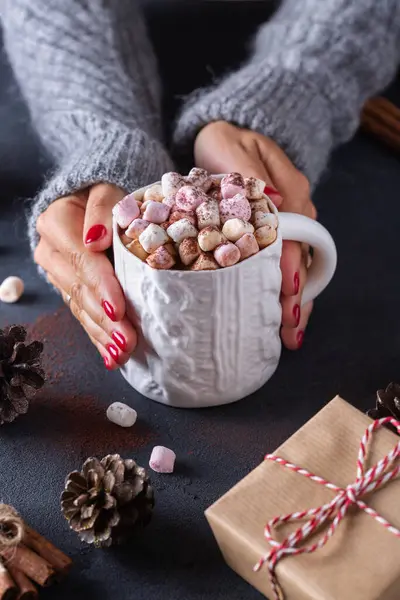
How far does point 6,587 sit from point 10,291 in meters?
0.34

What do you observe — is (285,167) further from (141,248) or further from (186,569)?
(186,569)

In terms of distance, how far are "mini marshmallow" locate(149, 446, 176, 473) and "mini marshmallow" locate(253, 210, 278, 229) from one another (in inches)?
7.5

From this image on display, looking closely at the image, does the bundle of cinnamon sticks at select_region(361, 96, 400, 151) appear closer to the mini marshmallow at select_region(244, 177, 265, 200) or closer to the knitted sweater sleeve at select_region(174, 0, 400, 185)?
the knitted sweater sleeve at select_region(174, 0, 400, 185)

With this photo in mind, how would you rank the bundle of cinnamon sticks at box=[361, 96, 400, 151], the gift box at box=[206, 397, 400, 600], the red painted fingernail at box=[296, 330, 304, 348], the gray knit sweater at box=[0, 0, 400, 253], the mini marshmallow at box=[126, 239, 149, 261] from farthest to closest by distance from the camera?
1. the bundle of cinnamon sticks at box=[361, 96, 400, 151]
2. the gray knit sweater at box=[0, 0, 400, 253]
3. the red painted fingernail at box=[296, 330, 304, 348]
4. the mini marshmallow at box=[126, 239, 149, 261]
5. the gift box at box=[206, 397, 400, 600]

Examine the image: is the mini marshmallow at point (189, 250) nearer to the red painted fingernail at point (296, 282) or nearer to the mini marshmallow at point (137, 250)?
the mini marshmallow at point (137, 250)

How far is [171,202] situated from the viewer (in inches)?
22.9

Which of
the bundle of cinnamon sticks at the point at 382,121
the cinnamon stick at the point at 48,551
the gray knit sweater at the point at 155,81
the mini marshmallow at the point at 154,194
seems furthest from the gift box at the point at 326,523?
the bundle of cinnamon sticks at the point at 382,121

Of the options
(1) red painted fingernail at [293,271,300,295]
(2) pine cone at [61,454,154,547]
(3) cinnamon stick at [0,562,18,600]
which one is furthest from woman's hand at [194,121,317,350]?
(3) cinnamon stick at [0,562,18,600]

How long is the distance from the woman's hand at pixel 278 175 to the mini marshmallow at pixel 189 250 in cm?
12

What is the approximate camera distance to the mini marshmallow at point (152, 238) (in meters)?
0.55

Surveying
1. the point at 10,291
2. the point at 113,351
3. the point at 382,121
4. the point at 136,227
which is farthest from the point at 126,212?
the point at 382,121

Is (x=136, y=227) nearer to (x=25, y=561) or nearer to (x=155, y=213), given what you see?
(x=155, y=213)

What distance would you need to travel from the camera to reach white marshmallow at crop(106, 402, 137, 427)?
0.64 meters

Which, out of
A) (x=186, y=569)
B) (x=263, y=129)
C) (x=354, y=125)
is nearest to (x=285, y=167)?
(x=263, y=129)
